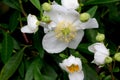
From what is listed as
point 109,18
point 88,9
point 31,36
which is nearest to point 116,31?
point 109,18

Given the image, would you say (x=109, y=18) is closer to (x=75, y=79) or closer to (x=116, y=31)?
(x=116, y=31)

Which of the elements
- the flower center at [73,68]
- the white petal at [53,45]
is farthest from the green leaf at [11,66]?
the flower center at [73,68]

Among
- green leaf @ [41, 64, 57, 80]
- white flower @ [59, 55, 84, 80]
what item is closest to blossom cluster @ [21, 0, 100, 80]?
white flower @ [59, 55, 84, 80]

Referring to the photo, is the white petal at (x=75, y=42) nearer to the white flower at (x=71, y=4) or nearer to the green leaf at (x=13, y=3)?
the white flower at (x=71, y=4)

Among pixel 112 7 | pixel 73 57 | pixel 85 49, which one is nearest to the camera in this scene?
pixel 73 57

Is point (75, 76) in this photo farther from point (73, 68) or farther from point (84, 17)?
point (84, 17)

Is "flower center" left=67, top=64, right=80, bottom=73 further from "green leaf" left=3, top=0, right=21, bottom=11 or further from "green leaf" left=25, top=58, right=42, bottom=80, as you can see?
"green leaf" left=3, top=0, right=21, bottom=11
